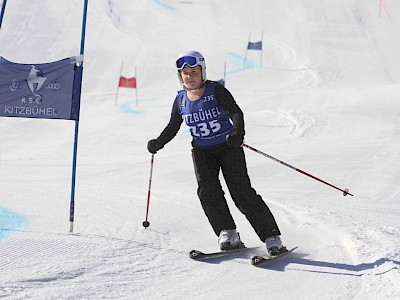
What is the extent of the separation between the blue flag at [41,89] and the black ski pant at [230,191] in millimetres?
1038

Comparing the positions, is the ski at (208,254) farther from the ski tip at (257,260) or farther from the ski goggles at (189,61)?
the ski goggles at (189,61)

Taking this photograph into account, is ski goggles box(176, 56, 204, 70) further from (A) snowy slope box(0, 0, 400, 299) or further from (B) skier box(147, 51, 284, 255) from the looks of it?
(A) snowy slope box(0, 0, 400, 299)

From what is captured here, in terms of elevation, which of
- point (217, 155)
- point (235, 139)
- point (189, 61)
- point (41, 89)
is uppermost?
point (189, 61)

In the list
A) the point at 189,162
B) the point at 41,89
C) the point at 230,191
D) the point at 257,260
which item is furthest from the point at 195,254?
the point at 189,162

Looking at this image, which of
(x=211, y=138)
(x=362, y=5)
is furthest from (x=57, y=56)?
(x=211, y=138)

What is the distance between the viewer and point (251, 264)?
4.38m

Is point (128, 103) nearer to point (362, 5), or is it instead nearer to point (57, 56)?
point (57, 56)

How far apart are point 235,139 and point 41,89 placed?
1.56 meters

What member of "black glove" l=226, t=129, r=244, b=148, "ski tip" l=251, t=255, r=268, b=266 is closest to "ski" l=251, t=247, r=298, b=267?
"ski tip" l=251, t=255, r=268, b=266

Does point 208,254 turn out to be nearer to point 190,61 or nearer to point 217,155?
point 217,155

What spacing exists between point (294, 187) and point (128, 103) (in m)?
10.8

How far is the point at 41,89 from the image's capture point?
4906 millimetres

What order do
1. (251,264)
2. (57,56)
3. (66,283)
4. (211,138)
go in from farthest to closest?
(57,56) < (211,138) < (251,264) < (66,283)

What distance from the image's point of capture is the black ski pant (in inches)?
184
